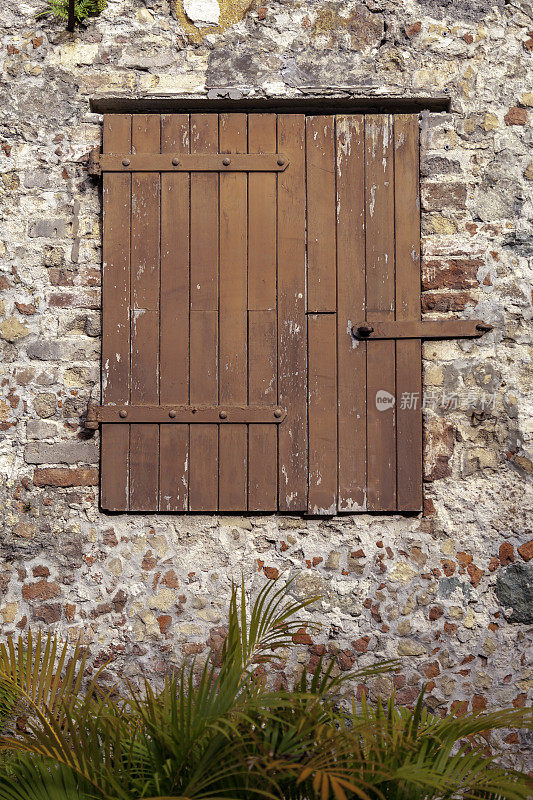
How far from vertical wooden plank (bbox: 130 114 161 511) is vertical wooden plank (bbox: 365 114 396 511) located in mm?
961

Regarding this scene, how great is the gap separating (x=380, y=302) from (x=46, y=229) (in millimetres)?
1574

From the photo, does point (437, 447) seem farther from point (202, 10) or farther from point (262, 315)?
point (202, 10)

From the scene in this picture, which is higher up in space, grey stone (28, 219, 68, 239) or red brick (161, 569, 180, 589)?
grey stone (28, 219, 68, 239)

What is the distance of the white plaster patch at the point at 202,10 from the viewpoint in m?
3.20

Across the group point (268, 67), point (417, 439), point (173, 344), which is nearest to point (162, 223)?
point (173, 344)

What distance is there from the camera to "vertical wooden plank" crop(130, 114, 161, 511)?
3.09 m

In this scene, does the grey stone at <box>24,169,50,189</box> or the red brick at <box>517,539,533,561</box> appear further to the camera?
the grey stone at <box>24,169,50,189</box>

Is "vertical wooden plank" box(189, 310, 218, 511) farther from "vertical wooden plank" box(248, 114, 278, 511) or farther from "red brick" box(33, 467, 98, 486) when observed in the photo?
"red brick" box(33, 467, 98, 486)

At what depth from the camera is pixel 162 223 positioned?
317cm

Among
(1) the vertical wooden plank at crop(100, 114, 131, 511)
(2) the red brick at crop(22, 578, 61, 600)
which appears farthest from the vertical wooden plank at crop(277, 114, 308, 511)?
(2) the red brick at crop(22, 578, 61, 600)

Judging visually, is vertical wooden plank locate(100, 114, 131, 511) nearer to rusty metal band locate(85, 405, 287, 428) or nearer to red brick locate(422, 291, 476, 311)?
rusty metal band locate(85, 405, 287, 428)

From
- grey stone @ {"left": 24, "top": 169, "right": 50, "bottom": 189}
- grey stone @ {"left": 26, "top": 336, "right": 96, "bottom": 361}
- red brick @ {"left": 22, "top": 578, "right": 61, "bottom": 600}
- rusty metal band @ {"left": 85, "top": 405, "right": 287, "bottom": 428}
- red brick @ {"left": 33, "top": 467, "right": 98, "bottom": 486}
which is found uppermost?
grey stone @ {"left": 24, "top": 169, "right": 50, "bottom": 189}

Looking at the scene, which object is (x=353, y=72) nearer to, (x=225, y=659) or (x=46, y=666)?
(x=225, y=659)

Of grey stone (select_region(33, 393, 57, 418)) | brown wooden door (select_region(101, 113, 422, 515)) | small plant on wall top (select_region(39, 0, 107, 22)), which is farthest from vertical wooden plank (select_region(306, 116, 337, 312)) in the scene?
grey stone (select_region(33, 393, 57, 418))
